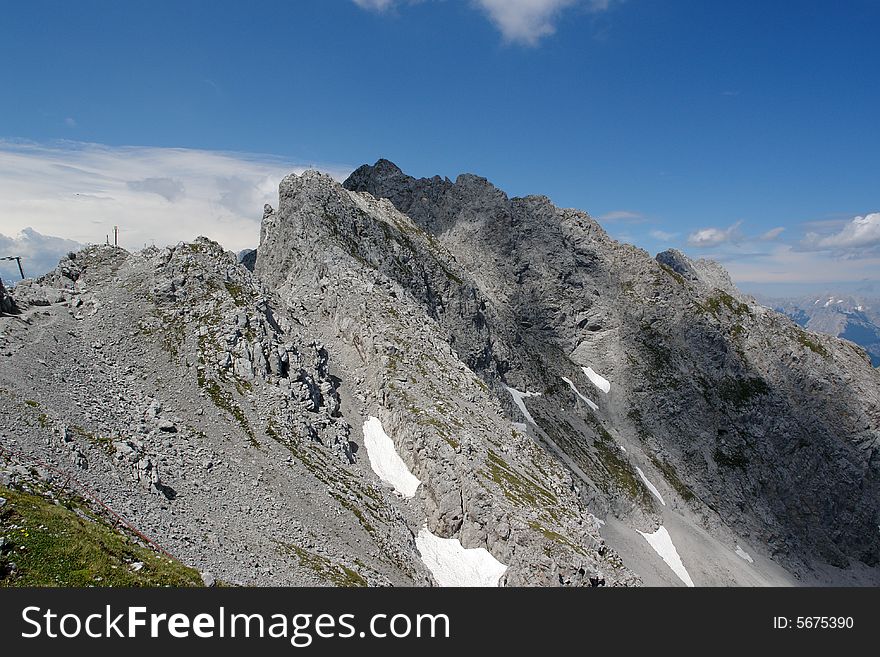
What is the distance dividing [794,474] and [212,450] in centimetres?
14101

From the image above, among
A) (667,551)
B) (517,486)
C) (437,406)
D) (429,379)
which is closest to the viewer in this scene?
(517,486)

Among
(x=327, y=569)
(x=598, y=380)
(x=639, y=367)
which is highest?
(x=639, y=367)

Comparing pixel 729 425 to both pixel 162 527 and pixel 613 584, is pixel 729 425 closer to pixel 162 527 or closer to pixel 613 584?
pixel 613 584

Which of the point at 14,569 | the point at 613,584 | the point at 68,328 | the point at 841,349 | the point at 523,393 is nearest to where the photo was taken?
the point at 14,569

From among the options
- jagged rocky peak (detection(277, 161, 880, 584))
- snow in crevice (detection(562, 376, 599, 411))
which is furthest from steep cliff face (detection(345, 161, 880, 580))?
snow in crevice (detection(562, 376, 599, 411))

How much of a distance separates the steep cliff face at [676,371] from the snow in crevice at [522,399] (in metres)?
2.30

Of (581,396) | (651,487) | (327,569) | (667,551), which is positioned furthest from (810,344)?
(327,569)

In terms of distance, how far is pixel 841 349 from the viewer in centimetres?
16762

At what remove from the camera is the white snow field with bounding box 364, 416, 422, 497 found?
62031mm

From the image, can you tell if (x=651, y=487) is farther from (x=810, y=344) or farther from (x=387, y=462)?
(x=810, y=344)

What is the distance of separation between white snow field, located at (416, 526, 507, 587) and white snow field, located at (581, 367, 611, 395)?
89140 mm

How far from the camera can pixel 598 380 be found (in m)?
140

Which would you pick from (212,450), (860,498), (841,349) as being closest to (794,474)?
(860,498)

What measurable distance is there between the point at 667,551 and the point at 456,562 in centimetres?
6333
